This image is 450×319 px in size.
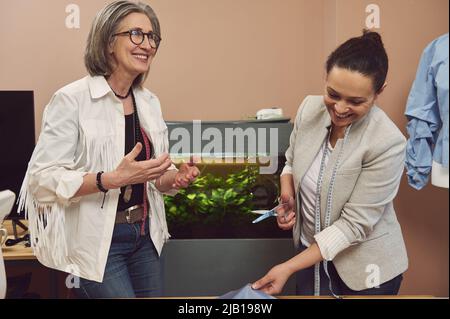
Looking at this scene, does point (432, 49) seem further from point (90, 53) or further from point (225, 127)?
point (90, 53)

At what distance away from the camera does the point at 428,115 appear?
87 cm

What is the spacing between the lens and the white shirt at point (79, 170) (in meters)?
0.83

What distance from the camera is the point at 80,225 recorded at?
894mm

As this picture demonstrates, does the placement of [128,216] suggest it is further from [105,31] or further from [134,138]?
[105,31]

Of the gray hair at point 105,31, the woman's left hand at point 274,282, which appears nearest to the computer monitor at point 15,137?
the gray hair at point 105,31

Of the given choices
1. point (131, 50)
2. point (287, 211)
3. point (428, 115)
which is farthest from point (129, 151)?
point (428, 115)

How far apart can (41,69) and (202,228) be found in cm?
51

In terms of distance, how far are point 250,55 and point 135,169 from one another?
1.32 feet

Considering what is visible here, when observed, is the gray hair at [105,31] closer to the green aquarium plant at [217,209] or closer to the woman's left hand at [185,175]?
the woman's left hand at [185,175]

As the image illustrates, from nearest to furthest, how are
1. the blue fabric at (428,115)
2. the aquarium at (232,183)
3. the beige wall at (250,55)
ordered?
1. the blue fabric at (428,115)
2. the beige wall at (250,55)
3. the aquarium at (232,183)

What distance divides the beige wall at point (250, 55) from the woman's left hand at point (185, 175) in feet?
0.53

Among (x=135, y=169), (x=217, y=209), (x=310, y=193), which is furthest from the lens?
(x=217, y=209)

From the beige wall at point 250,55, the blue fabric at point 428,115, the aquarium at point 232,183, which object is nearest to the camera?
the blue fabric at point 428,115
